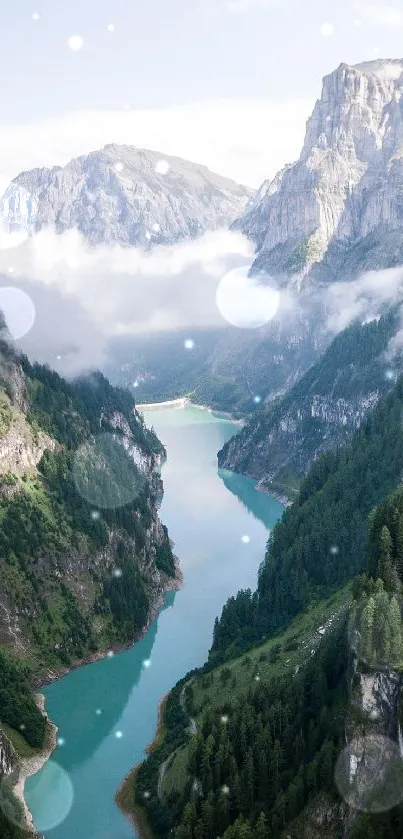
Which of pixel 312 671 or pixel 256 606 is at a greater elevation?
pixel 312 671

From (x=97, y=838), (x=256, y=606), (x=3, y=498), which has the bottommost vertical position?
(x=256, y=606)

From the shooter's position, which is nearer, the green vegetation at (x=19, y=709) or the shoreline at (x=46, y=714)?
the shoreline at (x=46, y=714)

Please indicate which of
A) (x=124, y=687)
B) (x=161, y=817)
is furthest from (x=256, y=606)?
(x=161, y=817)

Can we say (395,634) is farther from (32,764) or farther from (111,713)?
(111,713)

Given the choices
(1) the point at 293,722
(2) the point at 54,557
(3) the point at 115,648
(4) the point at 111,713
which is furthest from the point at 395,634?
(2) the point at 54,557

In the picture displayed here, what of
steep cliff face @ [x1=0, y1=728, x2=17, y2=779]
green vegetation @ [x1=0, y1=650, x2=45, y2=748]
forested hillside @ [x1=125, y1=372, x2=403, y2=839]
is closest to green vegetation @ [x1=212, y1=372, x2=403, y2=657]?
forested hillside @ [x1=125, y1=372, x2=403, y2=839]

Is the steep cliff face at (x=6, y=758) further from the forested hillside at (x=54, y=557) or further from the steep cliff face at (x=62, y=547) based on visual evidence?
the steep cliff face at (x=62, y=547)

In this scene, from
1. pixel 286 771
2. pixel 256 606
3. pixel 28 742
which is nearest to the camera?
pixel 286 771

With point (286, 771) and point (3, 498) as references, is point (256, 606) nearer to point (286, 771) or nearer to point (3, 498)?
point (3, 498)

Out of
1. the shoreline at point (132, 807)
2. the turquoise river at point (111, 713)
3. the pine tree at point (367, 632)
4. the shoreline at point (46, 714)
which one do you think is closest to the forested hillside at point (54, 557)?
the shoreline at point (46, 714)
